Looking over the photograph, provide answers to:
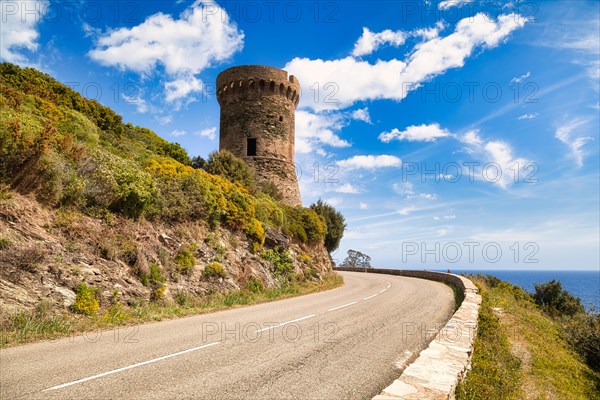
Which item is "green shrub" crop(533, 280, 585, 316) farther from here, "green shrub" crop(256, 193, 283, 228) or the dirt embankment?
the dirt embankment

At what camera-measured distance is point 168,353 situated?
251 inches

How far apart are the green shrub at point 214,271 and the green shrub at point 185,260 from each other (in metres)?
0.61

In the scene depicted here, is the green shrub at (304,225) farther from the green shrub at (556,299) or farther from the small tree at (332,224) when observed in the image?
the green shrub at (556,299)

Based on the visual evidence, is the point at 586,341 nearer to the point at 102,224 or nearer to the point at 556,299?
the point at 102,224

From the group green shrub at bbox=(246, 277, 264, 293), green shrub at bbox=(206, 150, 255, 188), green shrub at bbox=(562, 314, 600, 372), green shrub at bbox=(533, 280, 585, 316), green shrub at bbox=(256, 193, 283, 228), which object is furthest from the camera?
green shrub at bbox=(533, 280, 585, 316)

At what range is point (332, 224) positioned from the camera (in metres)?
37.1

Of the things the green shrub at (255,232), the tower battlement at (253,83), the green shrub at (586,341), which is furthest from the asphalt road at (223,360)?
the tower battlement at (253,83)

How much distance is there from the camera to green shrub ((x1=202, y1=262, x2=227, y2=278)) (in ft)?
44.5

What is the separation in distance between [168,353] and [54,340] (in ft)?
8.57

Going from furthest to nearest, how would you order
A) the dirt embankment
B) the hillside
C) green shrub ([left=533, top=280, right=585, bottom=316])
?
1. green shrub ([left=533, top=280, right=585, bottom=316])
2. the hillside
3. the dirt embankment

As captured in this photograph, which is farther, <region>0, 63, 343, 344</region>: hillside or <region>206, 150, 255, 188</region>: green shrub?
<region>206, 150, 255, 188</region>: green shrub

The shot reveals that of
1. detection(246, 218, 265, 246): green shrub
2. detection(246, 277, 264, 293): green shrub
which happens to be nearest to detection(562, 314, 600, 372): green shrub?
detection(246, 277, 264, 293): green shrub

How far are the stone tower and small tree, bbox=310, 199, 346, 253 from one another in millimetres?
5246

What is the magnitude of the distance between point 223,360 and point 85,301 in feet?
16.0
